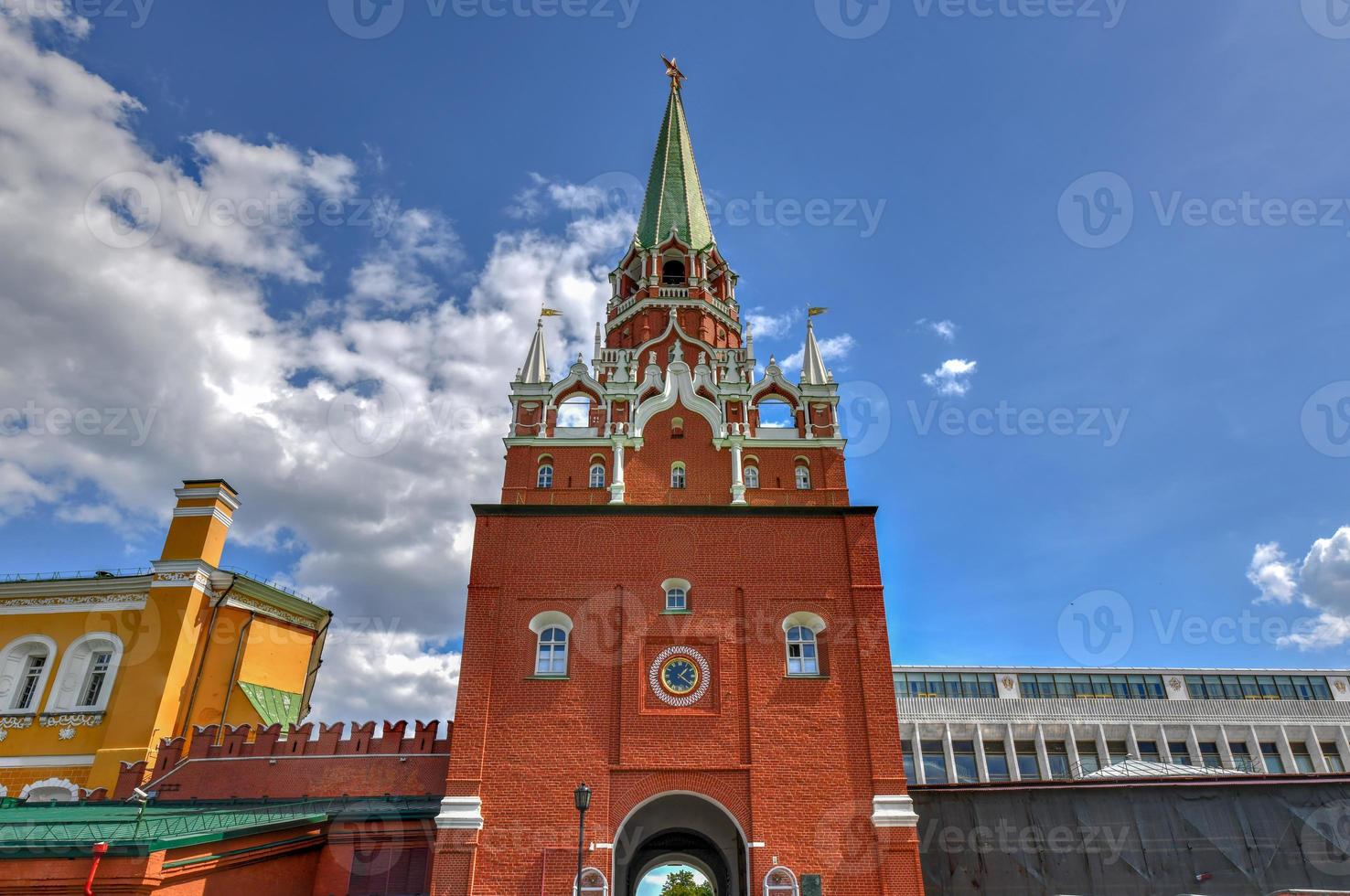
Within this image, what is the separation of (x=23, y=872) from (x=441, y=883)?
329 inches

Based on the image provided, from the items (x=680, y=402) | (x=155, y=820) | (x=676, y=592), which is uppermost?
(x=680, y=402)

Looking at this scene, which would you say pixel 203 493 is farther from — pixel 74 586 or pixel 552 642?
pixel 552 642

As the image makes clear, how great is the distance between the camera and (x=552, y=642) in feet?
76.6

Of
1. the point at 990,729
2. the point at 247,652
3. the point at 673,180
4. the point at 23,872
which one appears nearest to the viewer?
the point at 23,872

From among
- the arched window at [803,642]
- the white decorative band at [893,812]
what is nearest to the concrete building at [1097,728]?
the arched window at [803,642]

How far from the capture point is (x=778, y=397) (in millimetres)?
28047

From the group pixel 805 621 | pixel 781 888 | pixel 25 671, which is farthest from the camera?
pixel 25 671

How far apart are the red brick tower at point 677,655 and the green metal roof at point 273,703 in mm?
11628

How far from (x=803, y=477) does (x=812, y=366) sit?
447 centimetres

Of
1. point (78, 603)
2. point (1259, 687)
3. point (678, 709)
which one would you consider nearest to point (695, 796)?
point (678, 709)

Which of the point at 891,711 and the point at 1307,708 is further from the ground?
the point at 1307,708

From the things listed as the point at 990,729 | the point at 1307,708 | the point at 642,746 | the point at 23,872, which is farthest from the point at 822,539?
the point at 1307,708

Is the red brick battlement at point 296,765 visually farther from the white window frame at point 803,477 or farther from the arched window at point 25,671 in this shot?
the white window frame at point 803,477

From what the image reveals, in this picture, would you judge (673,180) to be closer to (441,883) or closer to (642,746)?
(642,746)
